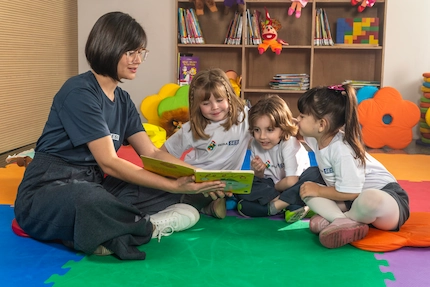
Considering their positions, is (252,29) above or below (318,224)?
above

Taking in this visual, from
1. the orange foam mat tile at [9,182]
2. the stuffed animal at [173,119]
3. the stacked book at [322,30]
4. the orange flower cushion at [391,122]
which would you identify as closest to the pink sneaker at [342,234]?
the orange foam mat tile at [9,182]

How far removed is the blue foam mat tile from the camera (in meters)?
1.64

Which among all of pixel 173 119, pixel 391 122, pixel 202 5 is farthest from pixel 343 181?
pixel 202 5

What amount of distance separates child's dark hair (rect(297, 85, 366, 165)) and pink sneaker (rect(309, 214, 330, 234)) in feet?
0.85

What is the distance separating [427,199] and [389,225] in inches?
28.4

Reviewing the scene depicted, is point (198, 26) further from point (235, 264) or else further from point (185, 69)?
point (235, 264)

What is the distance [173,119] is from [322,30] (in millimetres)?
1477

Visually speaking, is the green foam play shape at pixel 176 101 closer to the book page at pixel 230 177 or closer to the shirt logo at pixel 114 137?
the shirt logo at pixel 114 137

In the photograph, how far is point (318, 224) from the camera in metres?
2.04

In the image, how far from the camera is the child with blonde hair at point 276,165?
2239 mm

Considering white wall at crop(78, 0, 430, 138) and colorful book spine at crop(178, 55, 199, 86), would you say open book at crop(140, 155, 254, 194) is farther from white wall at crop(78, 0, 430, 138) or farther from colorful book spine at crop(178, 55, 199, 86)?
white wall at crop(78, 0, 430, 138)

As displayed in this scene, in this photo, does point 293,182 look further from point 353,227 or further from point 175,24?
point 175,24

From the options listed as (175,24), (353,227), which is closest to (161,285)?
(353,227)

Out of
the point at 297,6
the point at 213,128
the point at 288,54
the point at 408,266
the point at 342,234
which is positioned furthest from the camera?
the point at 288,54
